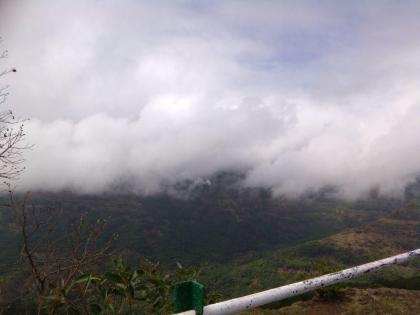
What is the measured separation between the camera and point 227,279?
189 meters

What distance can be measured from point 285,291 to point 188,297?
1086mm

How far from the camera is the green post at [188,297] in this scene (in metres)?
2.80

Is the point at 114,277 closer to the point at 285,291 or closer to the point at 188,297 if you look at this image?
the point at 285,291

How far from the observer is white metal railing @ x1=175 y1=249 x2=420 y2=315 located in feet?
10.0

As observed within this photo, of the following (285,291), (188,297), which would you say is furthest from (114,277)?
(188,297)

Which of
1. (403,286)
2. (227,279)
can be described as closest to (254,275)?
(227,279)

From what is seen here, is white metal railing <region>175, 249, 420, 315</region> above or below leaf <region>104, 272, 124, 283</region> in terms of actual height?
below

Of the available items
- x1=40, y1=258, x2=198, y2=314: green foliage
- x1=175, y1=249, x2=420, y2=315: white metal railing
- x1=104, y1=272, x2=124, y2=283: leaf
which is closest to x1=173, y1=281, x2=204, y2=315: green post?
x1=175, y1=249, x2=420, y2=315: white metal railing

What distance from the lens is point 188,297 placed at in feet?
9.22

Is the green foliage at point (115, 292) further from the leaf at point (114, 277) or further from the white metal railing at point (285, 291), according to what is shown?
the white metal railing at point (285, 291)

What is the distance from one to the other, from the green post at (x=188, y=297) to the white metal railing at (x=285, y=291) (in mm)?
68

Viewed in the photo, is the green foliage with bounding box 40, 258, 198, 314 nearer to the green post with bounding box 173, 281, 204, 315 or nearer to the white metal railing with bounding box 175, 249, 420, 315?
the white metal railing with bounding box 175, 249, 420, 315

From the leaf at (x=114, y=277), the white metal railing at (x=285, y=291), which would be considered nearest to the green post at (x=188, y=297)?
the white metal railing at (x=285, y=291)

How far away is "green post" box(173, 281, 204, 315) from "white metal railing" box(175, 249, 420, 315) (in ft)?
0.22
